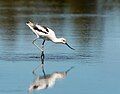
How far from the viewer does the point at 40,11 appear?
115 ft

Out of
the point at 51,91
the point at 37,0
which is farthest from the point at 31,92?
the point at 37,0

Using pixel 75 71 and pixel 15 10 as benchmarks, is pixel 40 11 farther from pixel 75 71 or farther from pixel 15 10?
pixel 75 71

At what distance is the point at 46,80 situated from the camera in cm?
1378

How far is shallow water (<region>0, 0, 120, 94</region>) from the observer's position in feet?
43.3

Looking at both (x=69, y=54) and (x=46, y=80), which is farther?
(x=69, y=54)

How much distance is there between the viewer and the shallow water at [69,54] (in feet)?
43.3

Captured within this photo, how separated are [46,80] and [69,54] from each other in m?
4.14

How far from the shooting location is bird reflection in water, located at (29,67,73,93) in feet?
42.6

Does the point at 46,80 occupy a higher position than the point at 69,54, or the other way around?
the point at 69,54

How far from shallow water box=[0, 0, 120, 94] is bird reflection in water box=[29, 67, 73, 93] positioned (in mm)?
121

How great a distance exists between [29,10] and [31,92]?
2372 cm

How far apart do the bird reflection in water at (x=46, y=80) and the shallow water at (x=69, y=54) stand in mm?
121

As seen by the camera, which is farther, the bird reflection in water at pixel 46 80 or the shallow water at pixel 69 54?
the shallow water at pixel 69 54

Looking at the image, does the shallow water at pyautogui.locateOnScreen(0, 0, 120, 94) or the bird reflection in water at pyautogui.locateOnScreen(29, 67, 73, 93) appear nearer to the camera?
the bird reflection in water at pyautogui.locateOnScreen(29, 67, 73, 93)
